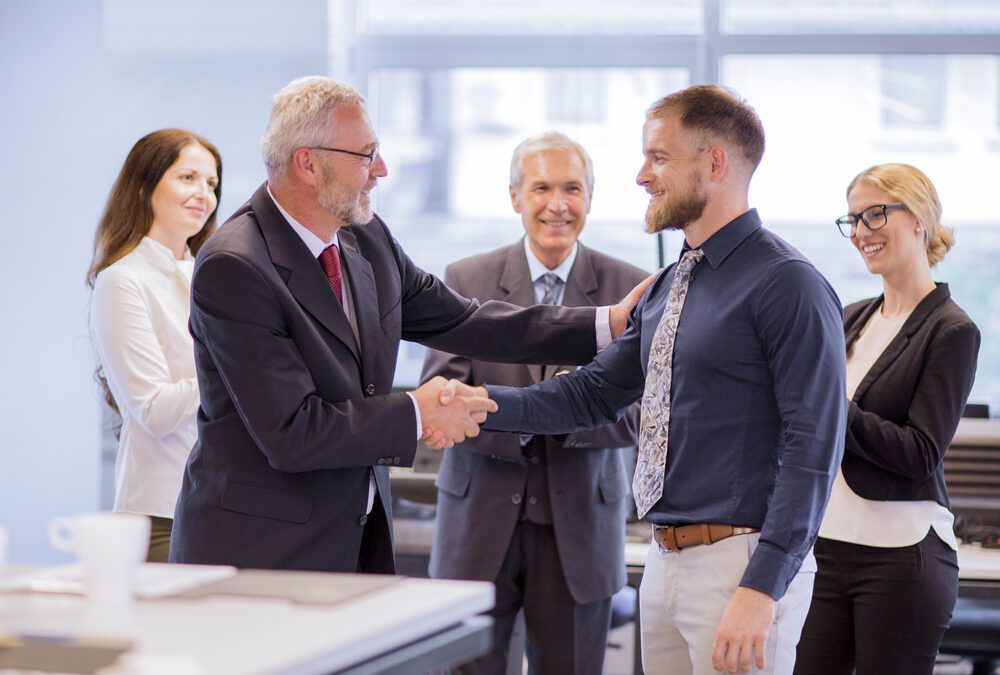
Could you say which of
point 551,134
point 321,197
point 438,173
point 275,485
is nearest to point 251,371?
point 275,485

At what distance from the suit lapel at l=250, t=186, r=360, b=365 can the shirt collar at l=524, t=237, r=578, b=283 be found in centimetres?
85

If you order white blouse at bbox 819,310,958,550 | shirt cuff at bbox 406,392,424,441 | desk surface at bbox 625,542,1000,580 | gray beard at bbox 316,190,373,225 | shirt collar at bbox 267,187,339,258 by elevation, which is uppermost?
gray beard at bbox 316,190,373,225

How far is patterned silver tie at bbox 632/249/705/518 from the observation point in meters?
1.98

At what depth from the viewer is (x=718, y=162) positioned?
6.70ft

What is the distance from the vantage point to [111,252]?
2.77m

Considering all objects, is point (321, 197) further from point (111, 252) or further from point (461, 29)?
point (461, 29)

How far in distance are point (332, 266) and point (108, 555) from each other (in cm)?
114

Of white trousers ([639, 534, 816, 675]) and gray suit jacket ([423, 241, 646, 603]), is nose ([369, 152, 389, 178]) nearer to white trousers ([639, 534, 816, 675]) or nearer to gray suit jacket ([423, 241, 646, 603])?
gray suit jacket ([423, 241, 646, 603])

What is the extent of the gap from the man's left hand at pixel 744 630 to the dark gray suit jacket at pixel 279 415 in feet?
2.17

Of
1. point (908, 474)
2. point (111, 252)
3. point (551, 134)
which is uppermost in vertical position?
point (551, 134)

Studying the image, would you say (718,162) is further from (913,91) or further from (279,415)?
(913,91)

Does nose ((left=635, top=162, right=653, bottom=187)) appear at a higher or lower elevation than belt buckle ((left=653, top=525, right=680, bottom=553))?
higher

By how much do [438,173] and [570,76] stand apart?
771 mm

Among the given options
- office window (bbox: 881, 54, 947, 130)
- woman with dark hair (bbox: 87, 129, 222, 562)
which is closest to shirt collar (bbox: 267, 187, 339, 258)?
woman with dark hair (bbox: 87, 129, 222, 562)
